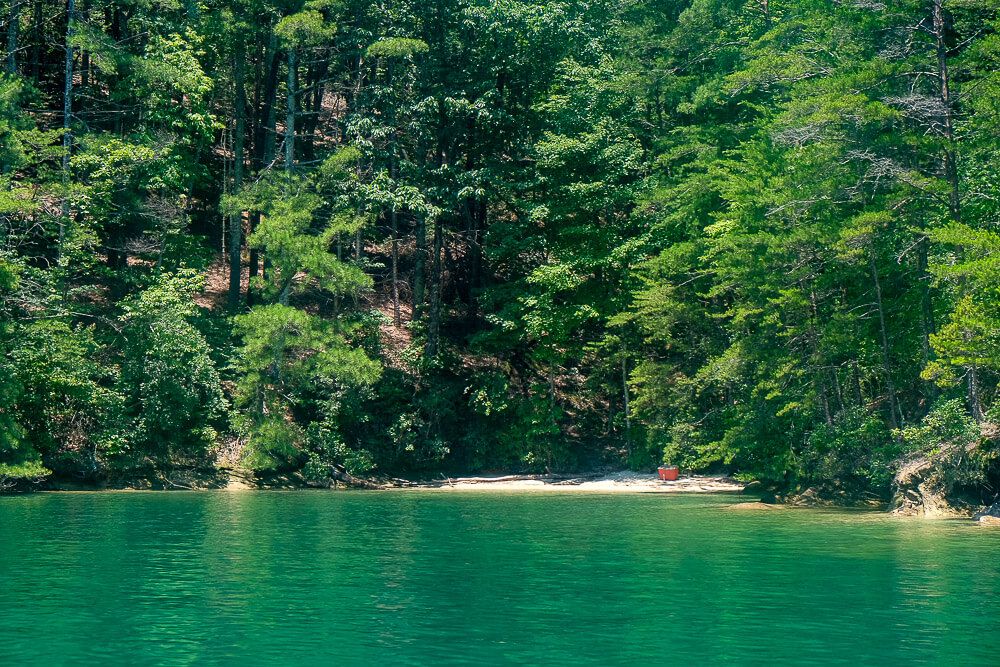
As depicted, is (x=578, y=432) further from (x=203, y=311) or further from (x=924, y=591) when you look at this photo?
(x=924, y=591)

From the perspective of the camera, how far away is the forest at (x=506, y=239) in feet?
96.4

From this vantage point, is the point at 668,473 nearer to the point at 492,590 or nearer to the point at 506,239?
the point at 506,239

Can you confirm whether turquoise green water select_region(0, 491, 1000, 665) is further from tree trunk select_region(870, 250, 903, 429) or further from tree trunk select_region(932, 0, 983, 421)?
tree trunk select_region(932, 0, 983, 421)

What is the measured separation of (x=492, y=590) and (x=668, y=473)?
26177 mm

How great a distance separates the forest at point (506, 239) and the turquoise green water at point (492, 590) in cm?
776


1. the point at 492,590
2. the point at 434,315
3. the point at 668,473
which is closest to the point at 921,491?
the point at 668,473

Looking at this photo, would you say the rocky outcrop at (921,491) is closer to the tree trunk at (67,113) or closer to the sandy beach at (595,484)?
the sandy beach at (595,484)

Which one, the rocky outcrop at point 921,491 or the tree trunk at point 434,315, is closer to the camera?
the rocky outcrop at point 921,491

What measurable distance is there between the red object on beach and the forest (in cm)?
57

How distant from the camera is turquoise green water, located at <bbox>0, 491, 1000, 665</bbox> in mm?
11031

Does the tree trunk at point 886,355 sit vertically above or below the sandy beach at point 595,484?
above

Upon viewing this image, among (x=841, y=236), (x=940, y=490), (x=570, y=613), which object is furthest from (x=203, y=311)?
(x=570, y=613)

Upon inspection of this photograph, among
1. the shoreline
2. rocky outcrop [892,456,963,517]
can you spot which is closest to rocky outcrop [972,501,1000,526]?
rocky outcrop [892,456,963,517]

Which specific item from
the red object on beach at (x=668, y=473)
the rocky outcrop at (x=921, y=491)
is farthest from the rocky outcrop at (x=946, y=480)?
the red object on beach at (x=668, y=473)
